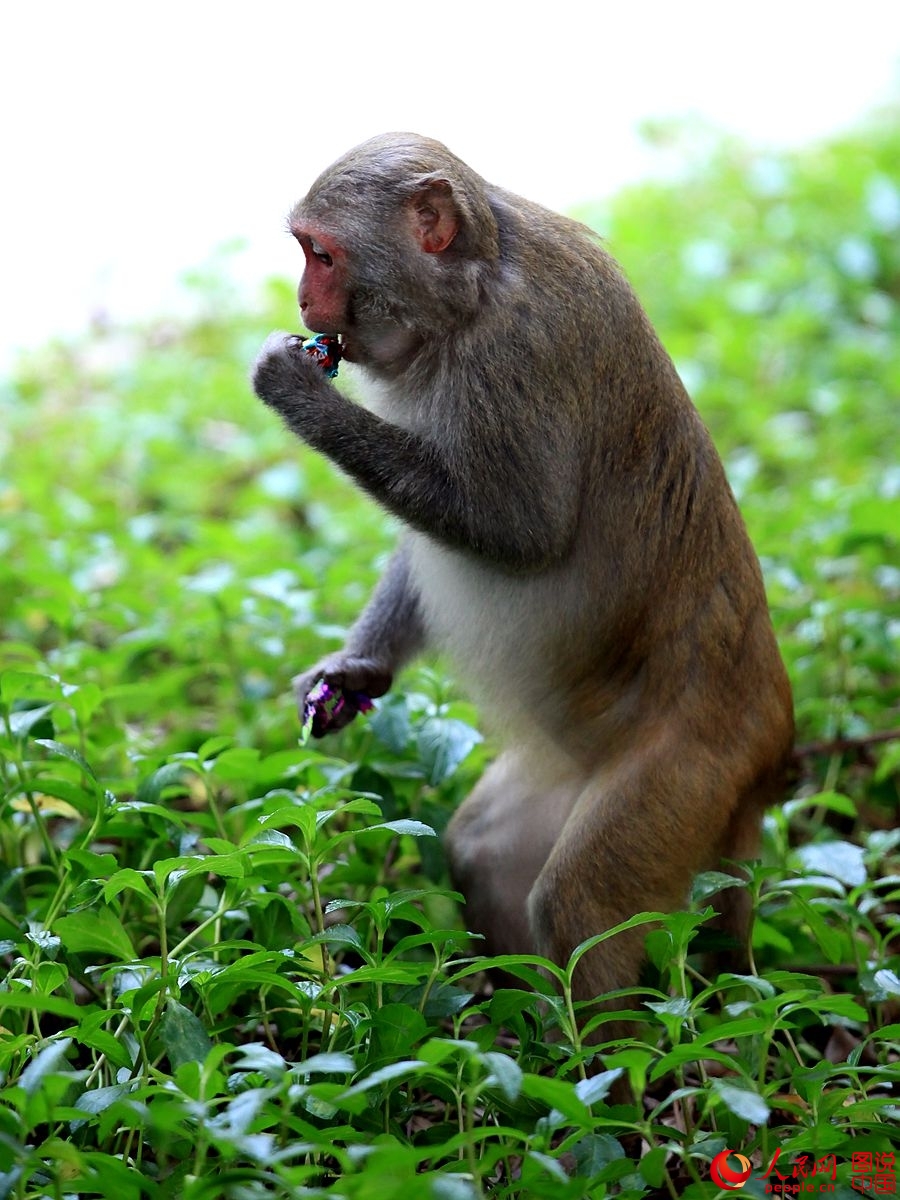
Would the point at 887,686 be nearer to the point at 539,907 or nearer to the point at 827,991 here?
the point at 827,991

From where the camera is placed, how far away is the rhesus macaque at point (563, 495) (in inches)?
134

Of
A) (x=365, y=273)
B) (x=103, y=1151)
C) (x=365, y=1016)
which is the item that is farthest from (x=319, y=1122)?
(x=365, y=273)

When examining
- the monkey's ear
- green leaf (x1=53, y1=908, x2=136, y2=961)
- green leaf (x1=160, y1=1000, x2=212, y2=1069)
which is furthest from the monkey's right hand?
green leaf (x1=160, y1=1000, x2=212, y2=1069)

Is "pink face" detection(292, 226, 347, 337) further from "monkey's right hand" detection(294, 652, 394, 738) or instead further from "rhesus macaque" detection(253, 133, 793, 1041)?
"monkey's right hand" detection(294, 652, 394, 738)

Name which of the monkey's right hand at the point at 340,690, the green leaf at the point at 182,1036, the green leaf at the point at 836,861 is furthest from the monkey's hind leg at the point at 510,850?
the green leaf at the point at 182,1036

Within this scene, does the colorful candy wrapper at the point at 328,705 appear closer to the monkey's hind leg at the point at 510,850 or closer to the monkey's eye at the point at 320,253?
the monkey's hind leg at the point at 510,850

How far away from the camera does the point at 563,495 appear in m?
3.46

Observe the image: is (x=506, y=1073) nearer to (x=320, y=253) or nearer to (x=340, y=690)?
(x=340, y=690)

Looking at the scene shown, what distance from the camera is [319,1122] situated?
2.79m

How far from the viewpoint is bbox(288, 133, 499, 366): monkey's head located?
3508 mm

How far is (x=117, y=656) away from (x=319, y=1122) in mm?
2052

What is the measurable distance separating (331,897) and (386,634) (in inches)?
32.2

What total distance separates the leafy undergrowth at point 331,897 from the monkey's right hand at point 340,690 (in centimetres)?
8

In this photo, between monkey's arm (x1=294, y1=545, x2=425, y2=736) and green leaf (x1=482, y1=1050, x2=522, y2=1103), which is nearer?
green leaf (x1=482, y1=1050, x2=522, y2=1103)
